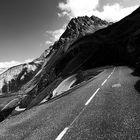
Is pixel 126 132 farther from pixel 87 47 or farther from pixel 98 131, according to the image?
pixel 87 47

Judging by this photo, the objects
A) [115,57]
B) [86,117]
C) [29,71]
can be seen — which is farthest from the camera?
[29,71]

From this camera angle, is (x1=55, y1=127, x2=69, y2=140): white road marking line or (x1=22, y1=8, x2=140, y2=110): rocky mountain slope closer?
(x1=55, y1=127, x2=69, y2=140): white road marking line

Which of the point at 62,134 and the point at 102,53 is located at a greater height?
the point at 102,53

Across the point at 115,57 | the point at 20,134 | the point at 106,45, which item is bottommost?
the point at 20,134

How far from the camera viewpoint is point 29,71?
648ft

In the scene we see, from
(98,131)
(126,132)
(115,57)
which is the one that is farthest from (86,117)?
(115,57)

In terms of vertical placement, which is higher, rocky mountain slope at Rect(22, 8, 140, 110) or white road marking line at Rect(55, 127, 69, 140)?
rocky mountain slope at Rect(22, 8, 140, 110)

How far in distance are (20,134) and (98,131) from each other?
2680mm

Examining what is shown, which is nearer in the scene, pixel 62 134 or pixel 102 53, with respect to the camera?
pixel 62 134

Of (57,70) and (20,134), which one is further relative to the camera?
(57,70)

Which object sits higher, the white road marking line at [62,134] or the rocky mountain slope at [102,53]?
the rocky mountain slope at [102,53]

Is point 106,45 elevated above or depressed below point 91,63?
above

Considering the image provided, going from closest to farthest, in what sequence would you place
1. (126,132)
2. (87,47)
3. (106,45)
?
1. (126,132)
2. (106,45)
3. (87,47)

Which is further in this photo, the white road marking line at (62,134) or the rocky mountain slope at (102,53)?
the rocky mountain slope at (102,53)
